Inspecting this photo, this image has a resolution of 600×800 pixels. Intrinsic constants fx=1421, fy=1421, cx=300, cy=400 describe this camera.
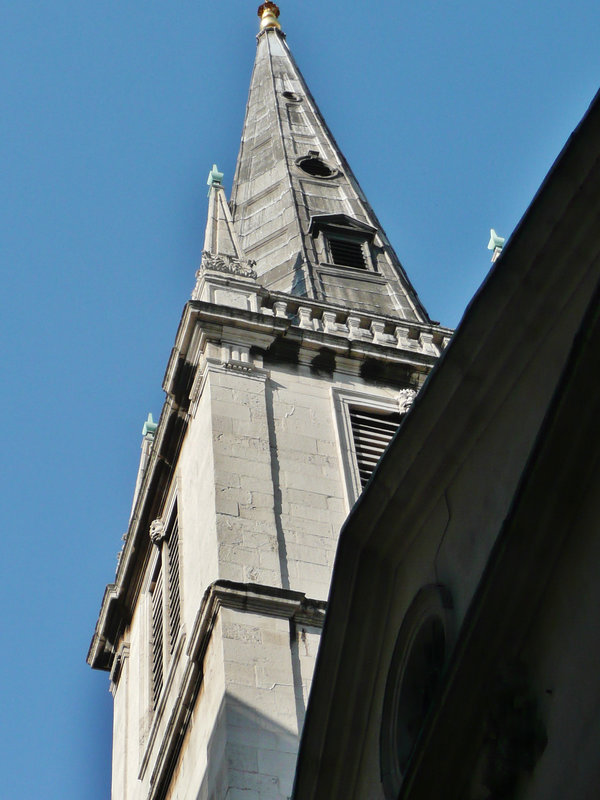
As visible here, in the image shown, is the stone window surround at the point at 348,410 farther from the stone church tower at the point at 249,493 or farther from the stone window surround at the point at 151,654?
the stone window surround at the point at 151,654

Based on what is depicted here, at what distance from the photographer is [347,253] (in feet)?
97.6

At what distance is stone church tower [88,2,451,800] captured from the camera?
52.1 feet

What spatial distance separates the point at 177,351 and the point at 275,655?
7457mm

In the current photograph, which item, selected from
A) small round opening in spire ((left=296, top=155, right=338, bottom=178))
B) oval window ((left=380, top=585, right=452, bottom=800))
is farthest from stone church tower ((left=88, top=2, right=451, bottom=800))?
oval window ((left=380, top=585, right=452, bottom=800))

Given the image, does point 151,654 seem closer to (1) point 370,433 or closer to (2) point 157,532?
(2) point 157,532

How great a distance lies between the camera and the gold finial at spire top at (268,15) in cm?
4803

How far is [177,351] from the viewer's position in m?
22.3

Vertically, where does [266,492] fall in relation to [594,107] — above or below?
above

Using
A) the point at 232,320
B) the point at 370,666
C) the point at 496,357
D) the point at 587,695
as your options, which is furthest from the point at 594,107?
the point at 232,320

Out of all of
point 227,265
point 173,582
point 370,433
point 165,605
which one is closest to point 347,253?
point 227,265

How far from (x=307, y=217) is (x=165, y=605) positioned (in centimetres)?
1215

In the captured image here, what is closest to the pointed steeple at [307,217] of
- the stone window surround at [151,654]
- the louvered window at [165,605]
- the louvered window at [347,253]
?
the louvered window at [347,253]

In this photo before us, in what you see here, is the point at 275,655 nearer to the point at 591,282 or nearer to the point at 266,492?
the point at 266,492

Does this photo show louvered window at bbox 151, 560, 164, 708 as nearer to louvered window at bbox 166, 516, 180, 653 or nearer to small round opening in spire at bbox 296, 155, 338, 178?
louvered window at bbox 166, 516, 180, 653
